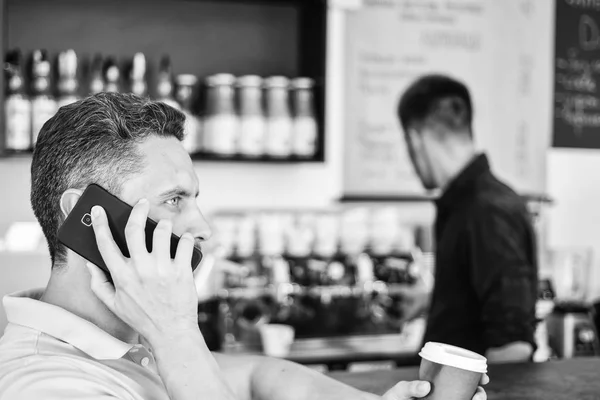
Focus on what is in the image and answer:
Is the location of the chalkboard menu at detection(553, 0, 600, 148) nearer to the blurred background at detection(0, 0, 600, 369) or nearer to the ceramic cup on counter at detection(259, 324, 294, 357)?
the blurred background at detection(0, 0, 600, 369)

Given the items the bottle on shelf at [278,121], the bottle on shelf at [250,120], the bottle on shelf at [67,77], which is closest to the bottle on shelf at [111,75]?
the bottle on shelf at [67,77]

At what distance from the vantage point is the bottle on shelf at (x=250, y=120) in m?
3.53

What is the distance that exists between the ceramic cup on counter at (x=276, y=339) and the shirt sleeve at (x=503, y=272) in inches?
41.2

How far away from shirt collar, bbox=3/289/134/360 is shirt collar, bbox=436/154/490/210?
1492mm

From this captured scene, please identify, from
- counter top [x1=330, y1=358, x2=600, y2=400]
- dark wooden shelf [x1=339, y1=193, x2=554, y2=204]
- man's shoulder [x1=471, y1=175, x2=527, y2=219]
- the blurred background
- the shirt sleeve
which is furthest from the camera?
dark wooden shelf [x1=339, y1=193, x2=554, y2=204]

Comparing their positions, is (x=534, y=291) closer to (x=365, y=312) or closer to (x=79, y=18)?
(x=365, y=312)

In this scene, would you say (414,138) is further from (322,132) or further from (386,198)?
(386,198)

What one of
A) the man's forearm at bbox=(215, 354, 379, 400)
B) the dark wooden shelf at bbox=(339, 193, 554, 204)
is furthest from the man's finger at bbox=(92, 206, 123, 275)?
the dark wooden shelf at bbox=(339, 193, 554, 204)

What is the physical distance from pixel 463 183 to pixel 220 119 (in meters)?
1.31

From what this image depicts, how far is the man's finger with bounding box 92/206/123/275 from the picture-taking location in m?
1.19

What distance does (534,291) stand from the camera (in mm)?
2389

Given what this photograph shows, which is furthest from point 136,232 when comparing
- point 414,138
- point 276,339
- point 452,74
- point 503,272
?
point 452,74

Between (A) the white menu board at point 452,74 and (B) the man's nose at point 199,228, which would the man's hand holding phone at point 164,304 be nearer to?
(B) the man's nose at point 199,228

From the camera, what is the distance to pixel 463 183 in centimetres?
255
